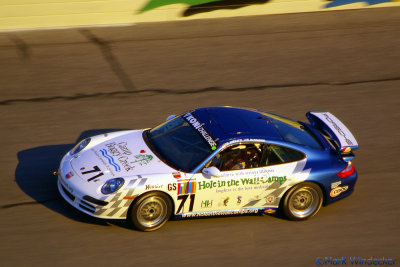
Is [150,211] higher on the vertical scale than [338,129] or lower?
lower

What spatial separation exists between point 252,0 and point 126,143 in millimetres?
8970

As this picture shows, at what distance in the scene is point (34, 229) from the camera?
23.8 ft

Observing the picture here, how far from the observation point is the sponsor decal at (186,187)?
719 centimetres

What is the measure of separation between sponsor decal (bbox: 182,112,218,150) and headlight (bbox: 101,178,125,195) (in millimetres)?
1272

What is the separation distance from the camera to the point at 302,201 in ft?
25.8

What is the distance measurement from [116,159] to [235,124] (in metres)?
1.71

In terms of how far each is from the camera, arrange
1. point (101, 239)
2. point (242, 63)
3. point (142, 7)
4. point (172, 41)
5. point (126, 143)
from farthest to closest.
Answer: point (142, 7) < point (172, 41) < point (242, 63) < point (126, 143) < point (101, 239)

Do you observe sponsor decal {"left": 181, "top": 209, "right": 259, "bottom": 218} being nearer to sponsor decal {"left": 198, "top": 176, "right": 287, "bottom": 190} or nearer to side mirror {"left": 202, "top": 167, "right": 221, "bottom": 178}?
sponsor decal {"left": 198, "top": 176, "right": 287, "bottom": 190}

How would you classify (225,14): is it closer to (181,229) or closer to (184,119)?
(184,119)

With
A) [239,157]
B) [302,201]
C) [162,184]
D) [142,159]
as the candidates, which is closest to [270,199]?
[302,201]

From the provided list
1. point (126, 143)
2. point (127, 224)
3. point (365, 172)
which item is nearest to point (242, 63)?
point (365, 172)

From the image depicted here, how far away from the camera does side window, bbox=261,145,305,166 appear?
→ 7.64m

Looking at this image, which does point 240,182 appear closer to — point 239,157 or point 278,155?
point 239,157

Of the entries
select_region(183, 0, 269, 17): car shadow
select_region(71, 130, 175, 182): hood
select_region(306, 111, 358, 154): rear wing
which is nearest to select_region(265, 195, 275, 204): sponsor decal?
select_region(306, 111, 358, 154): rear wing
